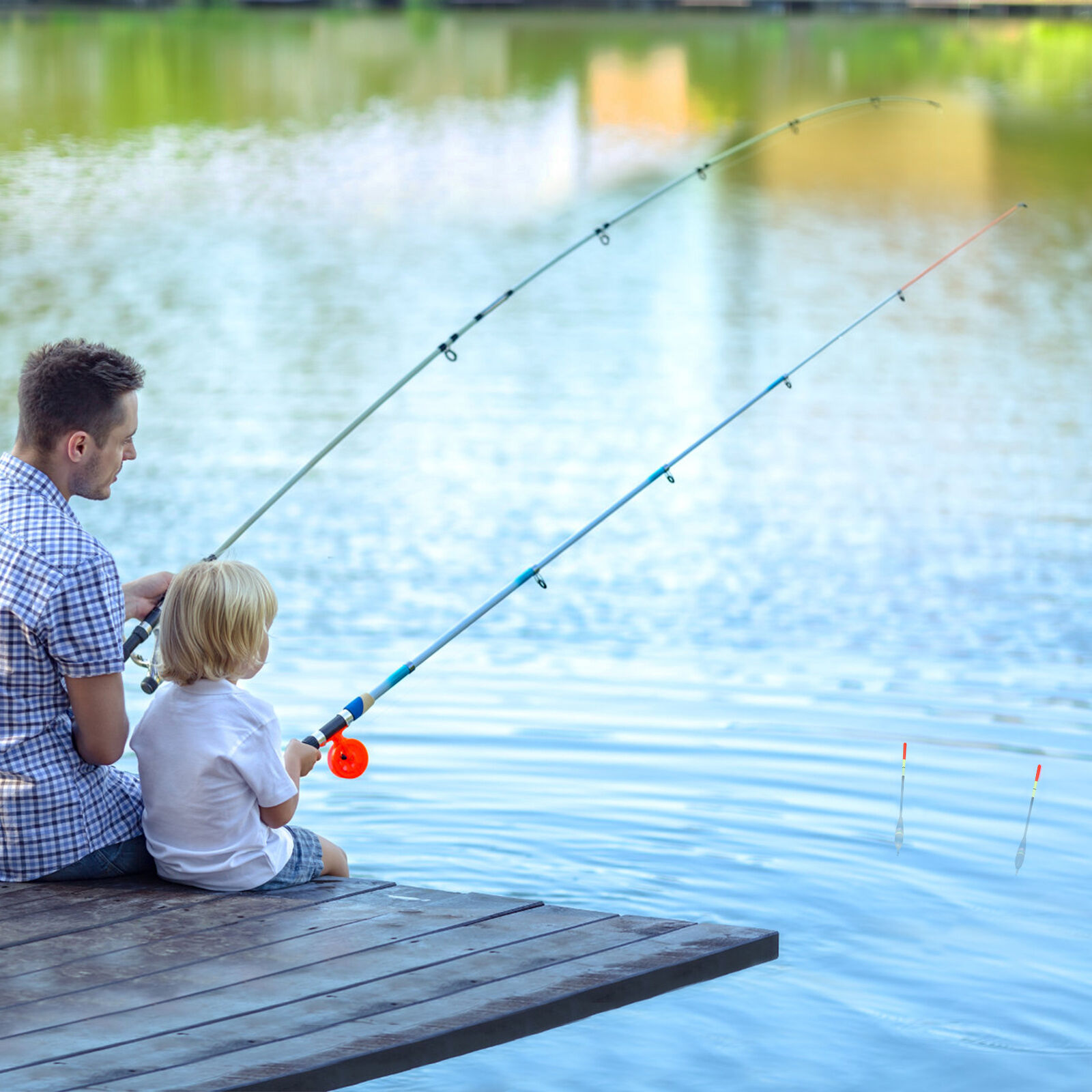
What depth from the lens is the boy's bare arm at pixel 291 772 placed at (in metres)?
3.36

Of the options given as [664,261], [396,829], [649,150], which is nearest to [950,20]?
[649,150]

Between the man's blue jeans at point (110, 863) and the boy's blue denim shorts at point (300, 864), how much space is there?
0.22m

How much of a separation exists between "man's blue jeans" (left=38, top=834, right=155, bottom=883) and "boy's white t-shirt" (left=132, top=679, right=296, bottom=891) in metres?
0.07

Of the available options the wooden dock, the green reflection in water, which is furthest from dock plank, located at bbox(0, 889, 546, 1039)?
the green reflection in water

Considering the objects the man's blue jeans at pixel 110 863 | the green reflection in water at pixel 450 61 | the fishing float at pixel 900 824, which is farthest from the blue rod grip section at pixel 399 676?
the green reflection in water at pixel 450 61

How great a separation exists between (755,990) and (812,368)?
962cm

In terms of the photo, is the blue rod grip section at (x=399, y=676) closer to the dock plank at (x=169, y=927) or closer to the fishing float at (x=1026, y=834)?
the dock plank at (x=169, y=927)

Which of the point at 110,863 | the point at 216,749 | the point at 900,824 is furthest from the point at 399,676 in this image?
the point at 900,824

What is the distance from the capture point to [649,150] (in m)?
26.4

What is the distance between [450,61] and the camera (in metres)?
34.2

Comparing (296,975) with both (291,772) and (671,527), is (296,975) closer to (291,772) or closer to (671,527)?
(291,772)

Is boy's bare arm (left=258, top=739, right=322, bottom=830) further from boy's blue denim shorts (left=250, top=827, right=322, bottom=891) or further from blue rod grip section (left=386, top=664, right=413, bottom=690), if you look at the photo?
blue rod grip section (left=386, top=664, right=413, bottom=690)

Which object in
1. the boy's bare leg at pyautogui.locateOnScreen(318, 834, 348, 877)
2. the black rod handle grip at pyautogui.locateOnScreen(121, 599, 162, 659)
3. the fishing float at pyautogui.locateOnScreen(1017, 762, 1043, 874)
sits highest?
the black rod handle grip at pyautogui.locateOnScreen(121, 599, 162, 659)

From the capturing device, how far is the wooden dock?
262 cm
